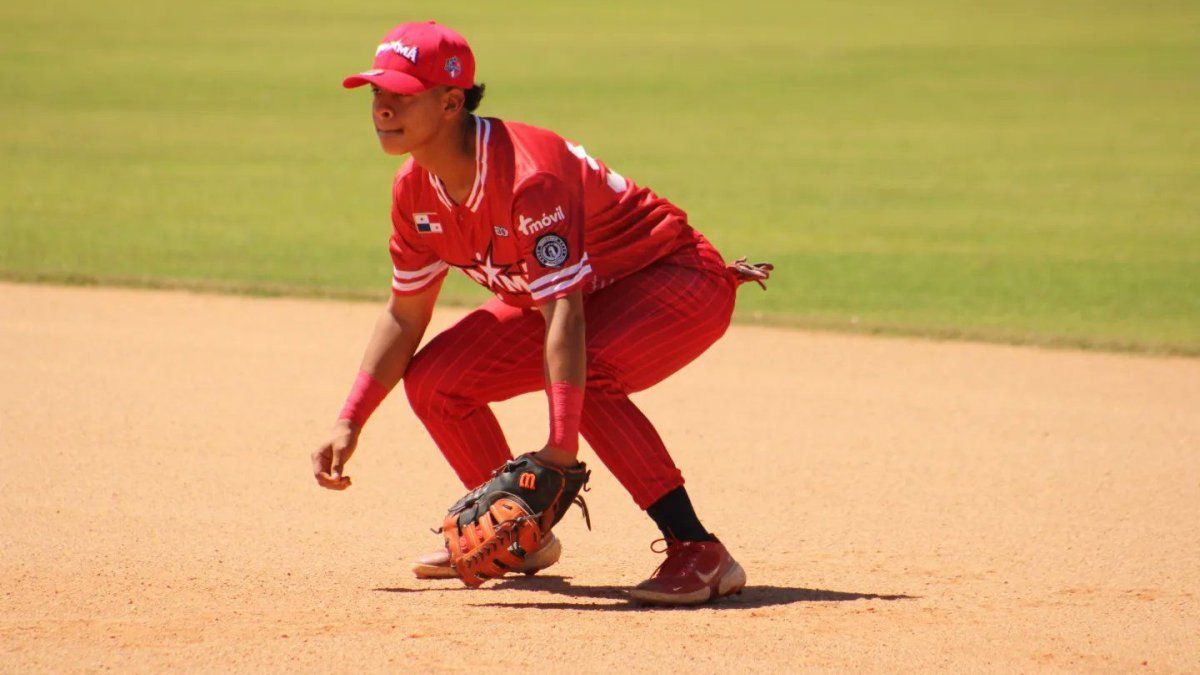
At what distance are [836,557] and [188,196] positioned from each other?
9715 millimetres

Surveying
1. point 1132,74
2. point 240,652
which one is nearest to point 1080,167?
point 1132,74

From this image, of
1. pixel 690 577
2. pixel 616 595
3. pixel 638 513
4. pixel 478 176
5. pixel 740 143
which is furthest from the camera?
pixel 740 143

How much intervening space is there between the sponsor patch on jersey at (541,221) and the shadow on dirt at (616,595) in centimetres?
97

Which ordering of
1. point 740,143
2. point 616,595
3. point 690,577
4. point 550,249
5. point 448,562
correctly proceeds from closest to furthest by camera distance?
point 550,249, point 690,577, point 616,595, point 448,562, point 740,143

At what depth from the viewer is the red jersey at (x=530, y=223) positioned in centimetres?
393

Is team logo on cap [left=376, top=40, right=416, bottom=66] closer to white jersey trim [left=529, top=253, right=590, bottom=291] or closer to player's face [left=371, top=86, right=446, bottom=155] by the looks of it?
player's face [left=371, top=86, right=446, bottom=155]

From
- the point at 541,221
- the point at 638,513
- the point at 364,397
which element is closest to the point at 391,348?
the point at 364,397

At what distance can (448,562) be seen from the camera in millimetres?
4500

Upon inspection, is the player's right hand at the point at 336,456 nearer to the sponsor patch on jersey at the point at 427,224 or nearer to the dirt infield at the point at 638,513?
the dirt infield at the point at 638,513

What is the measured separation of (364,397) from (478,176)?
73 cm

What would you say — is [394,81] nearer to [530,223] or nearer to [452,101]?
[452,101]

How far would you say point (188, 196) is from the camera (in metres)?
13.4

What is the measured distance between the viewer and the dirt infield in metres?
3.81

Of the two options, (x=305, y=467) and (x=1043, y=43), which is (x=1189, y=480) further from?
(x=1043, y=43)
